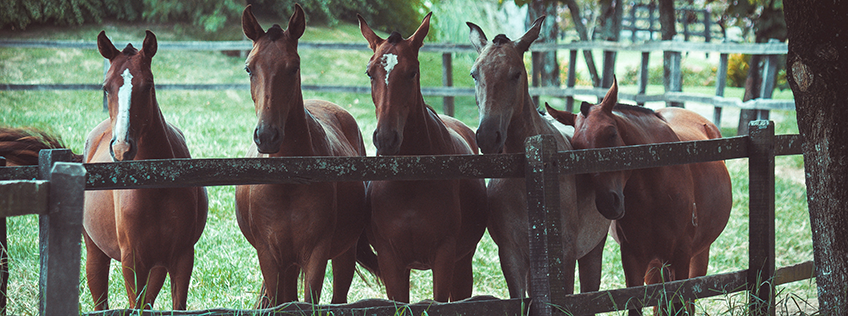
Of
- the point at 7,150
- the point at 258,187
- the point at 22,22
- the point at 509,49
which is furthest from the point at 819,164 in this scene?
the point at 22,22

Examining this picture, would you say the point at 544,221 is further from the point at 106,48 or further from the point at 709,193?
the point at 106,48

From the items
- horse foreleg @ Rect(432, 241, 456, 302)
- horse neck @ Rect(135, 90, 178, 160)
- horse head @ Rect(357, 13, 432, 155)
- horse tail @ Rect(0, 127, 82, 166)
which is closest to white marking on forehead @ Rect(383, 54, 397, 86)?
horse head @ Rect(357, 13, 432, 155)

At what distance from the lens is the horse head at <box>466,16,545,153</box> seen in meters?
3.04

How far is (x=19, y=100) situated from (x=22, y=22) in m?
4.56

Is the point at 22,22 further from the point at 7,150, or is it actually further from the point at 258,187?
the point at 258,187

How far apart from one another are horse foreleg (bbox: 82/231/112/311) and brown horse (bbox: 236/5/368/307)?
0.91m

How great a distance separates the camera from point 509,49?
10.6 feet

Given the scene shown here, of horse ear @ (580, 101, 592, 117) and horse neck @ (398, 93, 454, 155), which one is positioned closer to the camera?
horse neck @ (398, 93, 454, 155)

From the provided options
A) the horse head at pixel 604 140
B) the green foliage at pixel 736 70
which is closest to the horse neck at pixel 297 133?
the horse head at pixel 604 140

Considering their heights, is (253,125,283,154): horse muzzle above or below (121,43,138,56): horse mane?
below

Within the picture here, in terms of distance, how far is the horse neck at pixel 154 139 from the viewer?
10.2 ft

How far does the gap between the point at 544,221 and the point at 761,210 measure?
1497mm

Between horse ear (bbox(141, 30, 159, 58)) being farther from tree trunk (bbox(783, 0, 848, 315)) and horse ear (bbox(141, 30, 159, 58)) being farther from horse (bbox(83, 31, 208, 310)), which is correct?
tree trunk (bbox(783, 0, 848, 315))

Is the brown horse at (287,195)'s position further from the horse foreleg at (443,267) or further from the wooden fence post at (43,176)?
the wooden fence post at (43,176)
